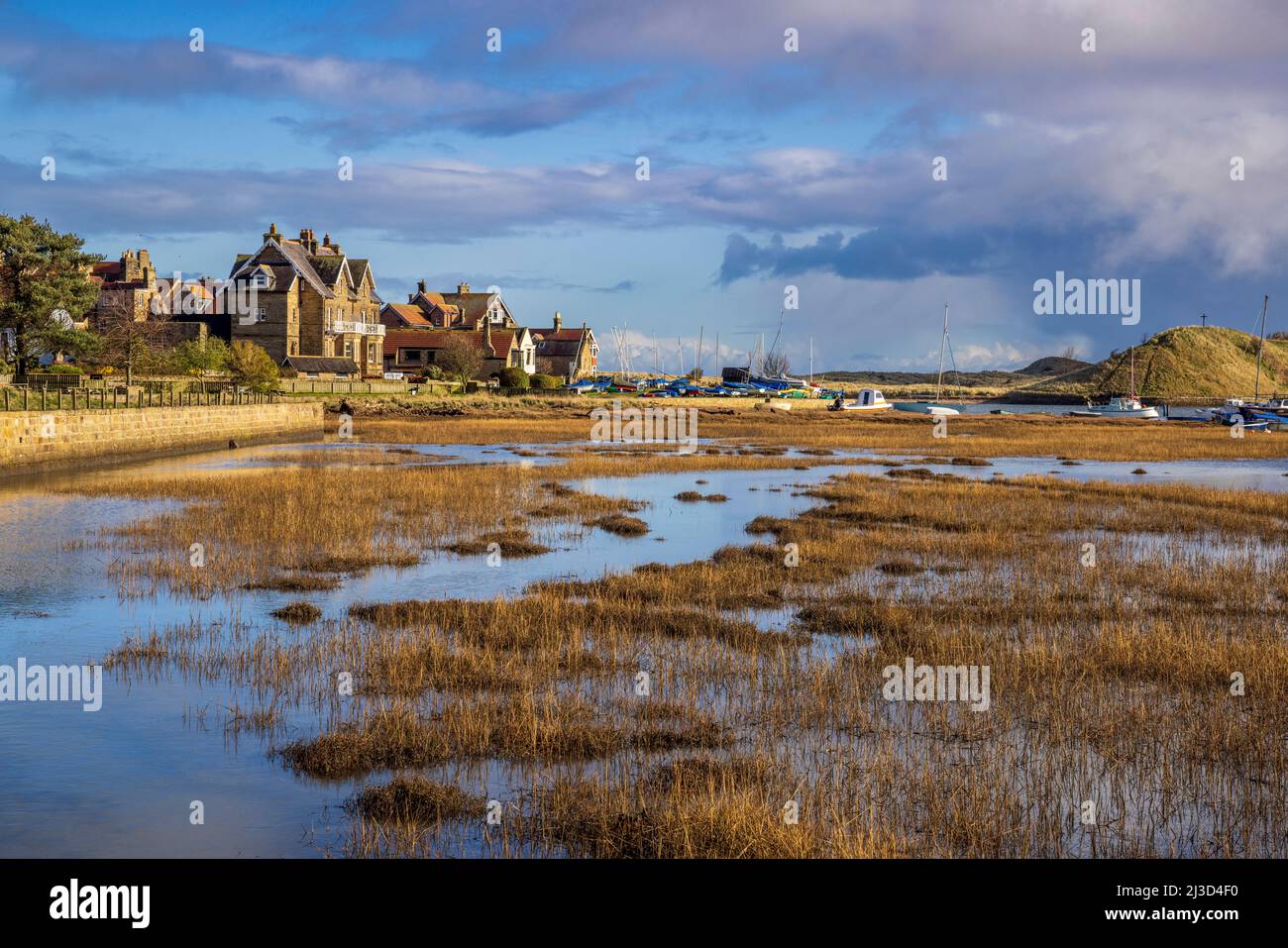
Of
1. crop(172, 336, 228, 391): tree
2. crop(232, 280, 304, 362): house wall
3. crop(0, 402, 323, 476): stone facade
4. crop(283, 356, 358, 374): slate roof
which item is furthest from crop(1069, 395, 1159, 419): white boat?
crop(172, 336, 228, 391): tree

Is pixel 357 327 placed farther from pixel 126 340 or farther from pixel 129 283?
Result: pixel 126 340

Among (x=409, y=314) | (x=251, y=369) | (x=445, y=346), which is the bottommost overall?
(x=251, y=369)

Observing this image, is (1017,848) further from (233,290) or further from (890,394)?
(890,394)

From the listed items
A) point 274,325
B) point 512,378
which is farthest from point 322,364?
point 512,378

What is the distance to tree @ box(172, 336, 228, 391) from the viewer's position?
84.5 m

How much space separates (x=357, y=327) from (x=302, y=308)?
6806mm

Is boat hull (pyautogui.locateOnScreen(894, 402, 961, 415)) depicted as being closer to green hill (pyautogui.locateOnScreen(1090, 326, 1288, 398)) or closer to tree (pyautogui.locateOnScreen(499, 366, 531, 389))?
tree (pyautogui.locateOnScreen(499, 366, 531, 389))

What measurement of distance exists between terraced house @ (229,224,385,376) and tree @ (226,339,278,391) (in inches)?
614

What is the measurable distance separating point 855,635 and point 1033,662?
2.75m

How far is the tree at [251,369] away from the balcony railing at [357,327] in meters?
20.4

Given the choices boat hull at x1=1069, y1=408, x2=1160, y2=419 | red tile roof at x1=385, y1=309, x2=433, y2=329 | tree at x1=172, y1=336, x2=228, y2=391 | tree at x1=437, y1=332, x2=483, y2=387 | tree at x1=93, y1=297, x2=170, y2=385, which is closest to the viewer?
tree at x1=93, y1=297, x2=170, y2=385

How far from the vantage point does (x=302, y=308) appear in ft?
330
